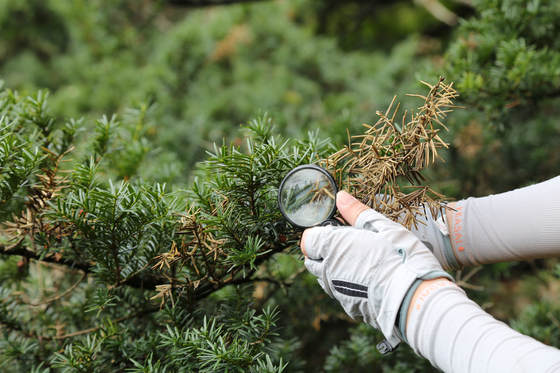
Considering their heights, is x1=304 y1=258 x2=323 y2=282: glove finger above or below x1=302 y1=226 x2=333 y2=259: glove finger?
below

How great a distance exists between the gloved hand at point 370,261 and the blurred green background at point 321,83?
344mm

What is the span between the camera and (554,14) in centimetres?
116

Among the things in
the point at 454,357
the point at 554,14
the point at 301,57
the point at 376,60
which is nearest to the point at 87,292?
the point at 454,357

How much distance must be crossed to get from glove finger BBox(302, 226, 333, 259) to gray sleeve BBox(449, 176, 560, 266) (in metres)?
0.35

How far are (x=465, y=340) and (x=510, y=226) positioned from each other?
0.34m

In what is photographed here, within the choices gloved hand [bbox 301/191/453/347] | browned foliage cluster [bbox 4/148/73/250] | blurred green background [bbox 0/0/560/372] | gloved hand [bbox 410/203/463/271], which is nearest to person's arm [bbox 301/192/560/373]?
gloved hand [bbox 301/191/453/347]

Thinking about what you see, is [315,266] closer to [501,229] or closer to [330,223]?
[330,223]

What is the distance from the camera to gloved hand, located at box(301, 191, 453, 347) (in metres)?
0.59

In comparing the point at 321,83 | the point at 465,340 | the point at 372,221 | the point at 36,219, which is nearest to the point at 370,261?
the point at 372,221

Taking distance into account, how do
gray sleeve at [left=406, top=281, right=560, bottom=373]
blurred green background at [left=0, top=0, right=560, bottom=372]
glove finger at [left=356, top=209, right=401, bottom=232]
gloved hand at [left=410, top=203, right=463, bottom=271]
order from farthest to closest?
blurred green background at [left=0, top=0, right=560, bottom=372], gloved hand at [left=410, top=203, right=463, bottom=271], glove finger at [left=356, top=209, right=401, bottom=232], gray sleeve at [left=406, top=281, right=560, bottom=373]

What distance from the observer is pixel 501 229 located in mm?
731

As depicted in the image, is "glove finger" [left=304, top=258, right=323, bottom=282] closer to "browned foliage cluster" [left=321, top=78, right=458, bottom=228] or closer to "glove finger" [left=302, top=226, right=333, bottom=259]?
"glove finger" [left=302, top=226, right=333, bottom=259]

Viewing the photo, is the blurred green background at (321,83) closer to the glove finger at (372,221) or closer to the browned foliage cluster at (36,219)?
the browned foliage cluster at (36,219)

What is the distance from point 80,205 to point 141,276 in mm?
235
